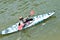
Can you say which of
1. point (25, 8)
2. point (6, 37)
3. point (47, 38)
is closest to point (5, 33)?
point (6, 37)

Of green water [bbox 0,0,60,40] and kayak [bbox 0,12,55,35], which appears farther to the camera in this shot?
kayak [bbox 0,12,55,35]

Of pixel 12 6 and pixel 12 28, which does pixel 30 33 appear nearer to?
pixel 12 28

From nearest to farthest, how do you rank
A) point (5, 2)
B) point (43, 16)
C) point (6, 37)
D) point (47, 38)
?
point (47, 38)
point (6, 37)
point (43, 16)
point (5, 2)

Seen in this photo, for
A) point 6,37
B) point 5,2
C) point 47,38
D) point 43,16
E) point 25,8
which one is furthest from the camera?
point 5,2

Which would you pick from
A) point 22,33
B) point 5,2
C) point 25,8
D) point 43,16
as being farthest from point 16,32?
point 5,2

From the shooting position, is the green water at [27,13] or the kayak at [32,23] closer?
the green water at [27,13]

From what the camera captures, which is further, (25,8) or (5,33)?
(25,8)

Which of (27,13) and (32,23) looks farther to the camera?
(27,13)
